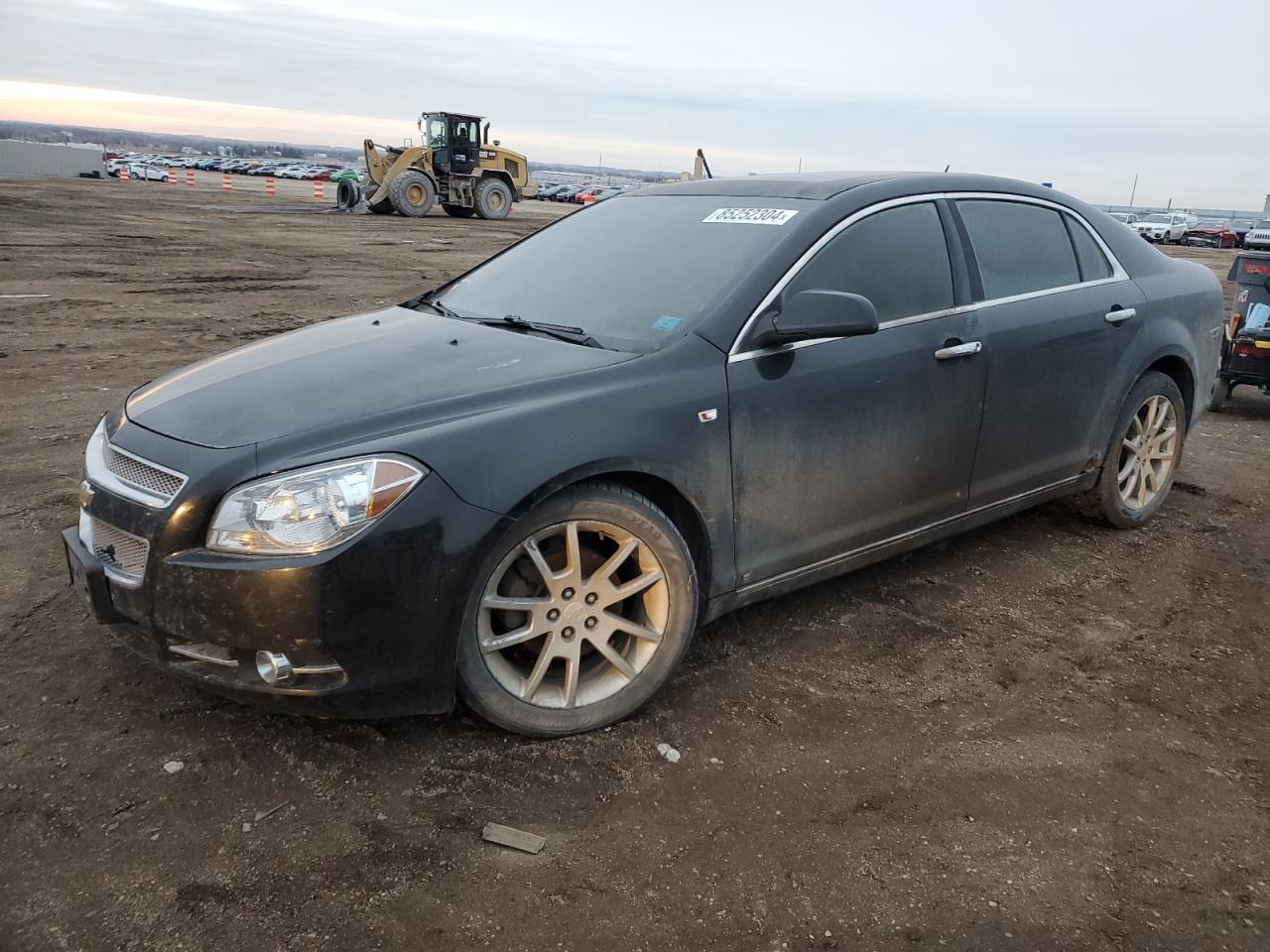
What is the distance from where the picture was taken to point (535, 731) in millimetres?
2975

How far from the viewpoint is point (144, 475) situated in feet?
9.18

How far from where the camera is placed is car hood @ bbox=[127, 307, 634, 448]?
2.83m

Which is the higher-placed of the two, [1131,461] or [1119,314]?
[1119,314]

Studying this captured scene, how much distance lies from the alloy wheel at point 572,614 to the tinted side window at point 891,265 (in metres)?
1.09

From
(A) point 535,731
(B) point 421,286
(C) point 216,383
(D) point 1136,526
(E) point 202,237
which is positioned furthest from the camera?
(E) point 202,237

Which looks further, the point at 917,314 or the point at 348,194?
the point at 348,194

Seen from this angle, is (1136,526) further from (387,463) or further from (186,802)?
(186,802)

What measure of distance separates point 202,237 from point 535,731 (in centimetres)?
1967

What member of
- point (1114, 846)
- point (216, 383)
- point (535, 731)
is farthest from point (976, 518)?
point (216, 383)

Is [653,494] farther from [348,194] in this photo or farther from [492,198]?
[348,194]

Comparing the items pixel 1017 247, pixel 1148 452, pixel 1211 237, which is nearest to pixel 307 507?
pixel 1017 247

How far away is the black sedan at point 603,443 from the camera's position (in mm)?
2619

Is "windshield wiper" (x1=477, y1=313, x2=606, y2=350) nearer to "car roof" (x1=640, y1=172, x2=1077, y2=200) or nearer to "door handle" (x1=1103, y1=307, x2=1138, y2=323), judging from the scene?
"car roof" (x1=640, y1=172, x2=1077, y2=200)

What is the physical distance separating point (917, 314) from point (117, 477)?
275cm
